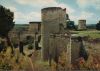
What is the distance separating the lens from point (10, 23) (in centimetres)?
2623

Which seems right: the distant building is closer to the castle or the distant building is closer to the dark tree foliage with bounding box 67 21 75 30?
the dark tree foliage with bounding box 67 21 75 30

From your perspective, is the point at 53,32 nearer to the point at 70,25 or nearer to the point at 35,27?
the point at 70,25

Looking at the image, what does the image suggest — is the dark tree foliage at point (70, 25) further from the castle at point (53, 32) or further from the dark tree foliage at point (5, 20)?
the castle at point (53, 32)

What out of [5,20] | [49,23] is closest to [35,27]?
[5,20]

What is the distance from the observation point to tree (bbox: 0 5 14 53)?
25.2 m

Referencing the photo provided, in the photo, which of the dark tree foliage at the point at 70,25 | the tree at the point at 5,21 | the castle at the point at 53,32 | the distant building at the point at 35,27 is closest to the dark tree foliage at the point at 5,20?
the tree at the point at 5,21

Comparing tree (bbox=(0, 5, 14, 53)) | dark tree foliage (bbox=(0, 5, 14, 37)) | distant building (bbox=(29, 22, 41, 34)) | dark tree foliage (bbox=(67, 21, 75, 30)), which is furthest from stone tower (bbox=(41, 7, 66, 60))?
distant building (bbox=(29, 22, 41, 34))

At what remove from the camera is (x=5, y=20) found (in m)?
25.6

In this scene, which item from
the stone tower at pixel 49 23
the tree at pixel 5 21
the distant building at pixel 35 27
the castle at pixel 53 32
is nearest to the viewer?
the castle at pixel 53 32

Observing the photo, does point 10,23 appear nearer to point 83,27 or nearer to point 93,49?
point 83,27

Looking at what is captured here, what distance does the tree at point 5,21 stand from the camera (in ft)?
82.7

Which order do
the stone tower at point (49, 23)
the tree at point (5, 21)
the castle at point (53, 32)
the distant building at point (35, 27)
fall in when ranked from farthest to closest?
the distant building at point (35, 27) → the tree at point (5, 21) → the stone tower at point (49, 23) → the castle at point (53, 32)

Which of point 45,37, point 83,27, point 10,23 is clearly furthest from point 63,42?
point 10,23

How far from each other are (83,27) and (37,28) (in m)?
6.01
